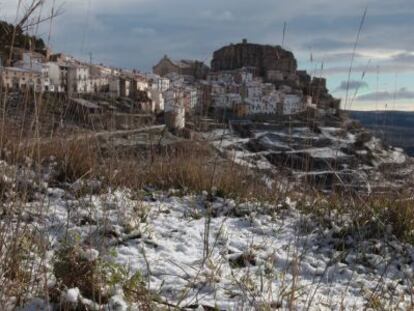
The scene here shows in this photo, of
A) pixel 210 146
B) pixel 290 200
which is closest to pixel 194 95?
pixel 210 146

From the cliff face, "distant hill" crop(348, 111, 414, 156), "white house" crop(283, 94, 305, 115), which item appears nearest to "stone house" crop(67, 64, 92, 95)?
the cliff face

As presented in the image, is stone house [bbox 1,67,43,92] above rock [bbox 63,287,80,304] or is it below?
above

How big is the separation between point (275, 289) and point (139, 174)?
7.38 ft

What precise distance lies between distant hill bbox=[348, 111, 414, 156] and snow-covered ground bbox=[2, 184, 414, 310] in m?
1.34

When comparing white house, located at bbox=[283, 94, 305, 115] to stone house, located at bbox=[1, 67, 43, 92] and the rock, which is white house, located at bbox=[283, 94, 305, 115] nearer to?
stone house, located at bbox=[1, 67, 43, 92]

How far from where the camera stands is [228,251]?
2.71 metres

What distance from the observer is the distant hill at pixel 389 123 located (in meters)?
4.53

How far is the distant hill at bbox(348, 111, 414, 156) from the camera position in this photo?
4527mm

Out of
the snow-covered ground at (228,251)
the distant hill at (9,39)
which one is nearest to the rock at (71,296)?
the snow-covered ground at (228,251)

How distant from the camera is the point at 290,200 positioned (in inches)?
159

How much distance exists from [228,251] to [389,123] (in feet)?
8.66

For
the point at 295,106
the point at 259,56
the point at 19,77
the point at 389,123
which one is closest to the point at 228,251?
the point at 19,77

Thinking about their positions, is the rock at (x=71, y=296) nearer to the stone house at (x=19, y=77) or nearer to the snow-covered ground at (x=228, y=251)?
the snow-covered ground at (x=228, y=251)

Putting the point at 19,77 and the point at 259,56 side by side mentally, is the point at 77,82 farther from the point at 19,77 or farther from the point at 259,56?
the point at 259,56
